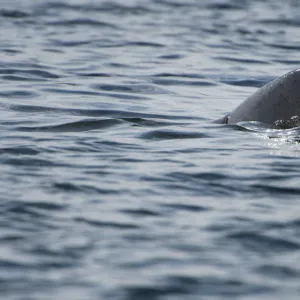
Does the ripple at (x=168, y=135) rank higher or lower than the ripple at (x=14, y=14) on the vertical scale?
lower

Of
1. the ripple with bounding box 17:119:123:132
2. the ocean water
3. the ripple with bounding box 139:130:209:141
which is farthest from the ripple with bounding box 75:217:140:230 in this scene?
the ripple with bounding box 17:119:123:132

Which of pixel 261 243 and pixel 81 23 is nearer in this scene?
pixel 261 243

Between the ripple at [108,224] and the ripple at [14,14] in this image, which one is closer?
the ripple at [108,224]

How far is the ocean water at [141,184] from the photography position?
4.58 m

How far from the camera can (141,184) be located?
6340mm

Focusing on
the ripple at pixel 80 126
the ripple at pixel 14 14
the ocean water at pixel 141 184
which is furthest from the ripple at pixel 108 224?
the ripple at pixel 14 14

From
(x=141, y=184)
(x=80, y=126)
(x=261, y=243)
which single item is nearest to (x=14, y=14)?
(x=80, y=126)

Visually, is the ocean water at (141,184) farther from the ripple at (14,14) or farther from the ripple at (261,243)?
the ripple at (14,14)

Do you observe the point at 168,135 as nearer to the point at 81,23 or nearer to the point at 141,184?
the point at 141,184

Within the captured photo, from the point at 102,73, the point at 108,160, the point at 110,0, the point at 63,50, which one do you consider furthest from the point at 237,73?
the point at 110,0

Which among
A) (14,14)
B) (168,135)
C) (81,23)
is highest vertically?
(14,14)

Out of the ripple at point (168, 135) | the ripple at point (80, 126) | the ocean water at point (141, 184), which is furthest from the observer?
the ripple at point (80, 126)

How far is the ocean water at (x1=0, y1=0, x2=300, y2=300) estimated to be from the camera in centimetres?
458

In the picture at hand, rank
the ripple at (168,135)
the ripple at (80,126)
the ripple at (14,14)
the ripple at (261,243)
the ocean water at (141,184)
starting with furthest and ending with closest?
1. the ripple at (14,14)
2. the ripple at (80,126)
3. the ripple at (168,135)
4. the ripple at (261,243)
5. the ocean water at (141,184)
